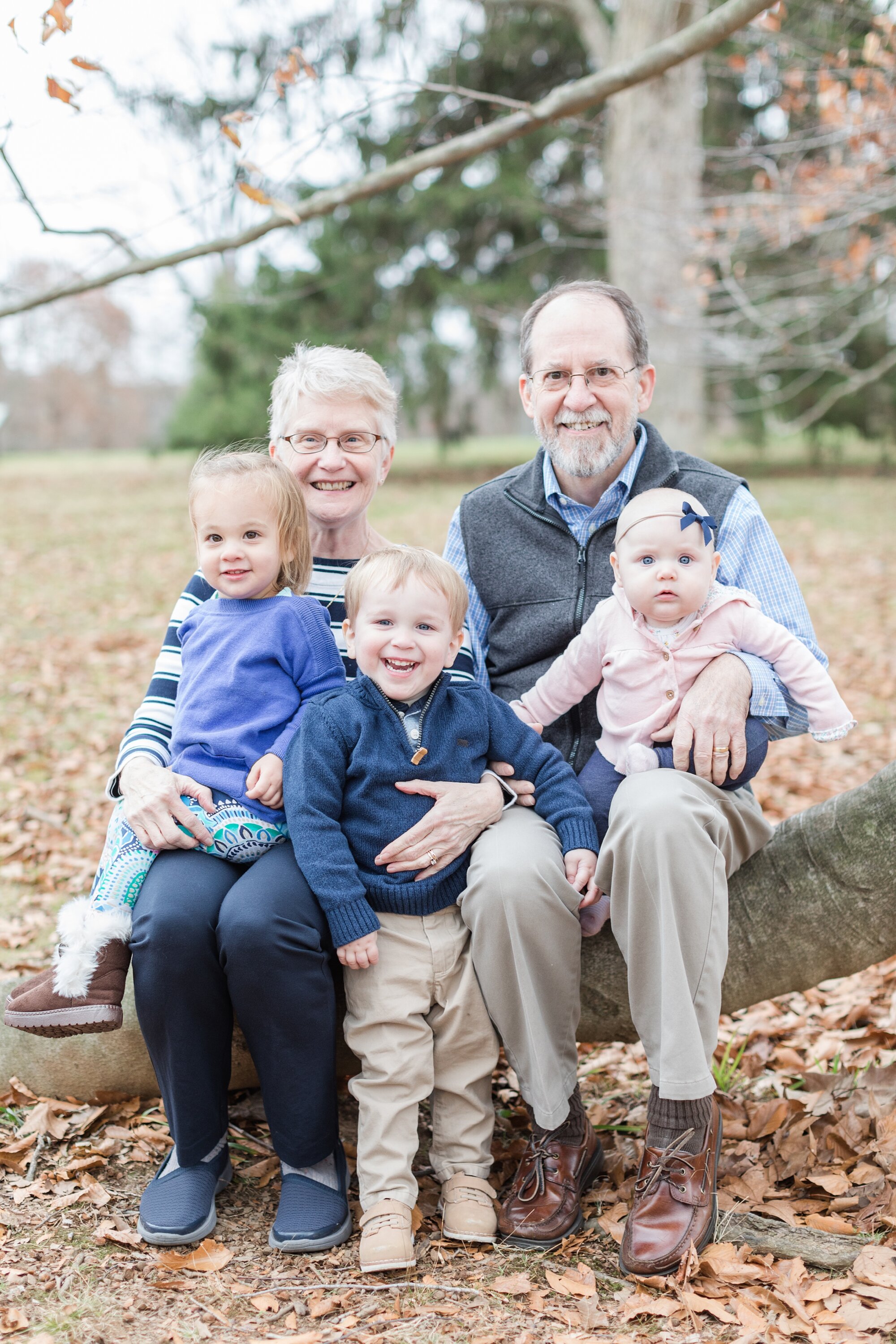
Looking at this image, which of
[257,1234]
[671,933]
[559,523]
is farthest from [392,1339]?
[559,523]

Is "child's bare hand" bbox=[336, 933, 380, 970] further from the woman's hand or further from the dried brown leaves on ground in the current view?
the dried brown leaves on ground

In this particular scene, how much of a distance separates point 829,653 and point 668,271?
14.9 ft

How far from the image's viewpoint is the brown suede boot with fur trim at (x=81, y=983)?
2465mm

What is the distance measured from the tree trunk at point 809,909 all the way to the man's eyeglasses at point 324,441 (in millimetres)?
1474

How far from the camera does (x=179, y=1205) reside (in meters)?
2.45

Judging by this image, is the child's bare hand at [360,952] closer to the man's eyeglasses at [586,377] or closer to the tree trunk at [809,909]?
the tree trunk at [809,909]

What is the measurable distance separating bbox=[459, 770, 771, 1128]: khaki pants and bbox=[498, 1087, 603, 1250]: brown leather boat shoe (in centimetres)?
10

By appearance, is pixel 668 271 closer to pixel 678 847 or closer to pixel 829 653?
pixel 829 653

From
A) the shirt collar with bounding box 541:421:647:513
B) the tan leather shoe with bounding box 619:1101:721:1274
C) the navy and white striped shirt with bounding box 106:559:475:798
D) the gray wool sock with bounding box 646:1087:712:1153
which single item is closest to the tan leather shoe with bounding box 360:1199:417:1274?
the tan leather shoe with bounding box 619:1101:721:1274

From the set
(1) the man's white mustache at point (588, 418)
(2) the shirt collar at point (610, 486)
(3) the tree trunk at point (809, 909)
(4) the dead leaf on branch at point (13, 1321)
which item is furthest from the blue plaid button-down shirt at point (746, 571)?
(4) the dead leaf on branch at point (13, 1321)

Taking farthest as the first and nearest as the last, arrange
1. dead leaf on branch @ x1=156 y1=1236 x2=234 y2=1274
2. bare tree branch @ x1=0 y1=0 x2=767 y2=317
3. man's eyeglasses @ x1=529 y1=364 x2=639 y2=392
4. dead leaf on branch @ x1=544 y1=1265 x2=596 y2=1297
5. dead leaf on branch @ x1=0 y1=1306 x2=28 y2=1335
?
1. bare tree branch @ x1=0 y1=0 x2=767 y2=317
2. man's eyeglasses @ x1=529 y1=364 x2=639 y2=392
3. dead leaf on branch @ x1=156 y1=1236 x2=234 y2=1274
4. dead leaf on branch @ x1=544 y1=1265 x2=596 y2=1297
5. dead leaf on branch @ x1=0 y1=1306 x2=28 y2=1335

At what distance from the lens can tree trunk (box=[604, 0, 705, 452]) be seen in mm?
9500

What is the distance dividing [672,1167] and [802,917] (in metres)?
0.70

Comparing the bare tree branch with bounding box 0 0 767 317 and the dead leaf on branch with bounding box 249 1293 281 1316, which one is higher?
the bare tree branch with bounding box 0 0 767 317
